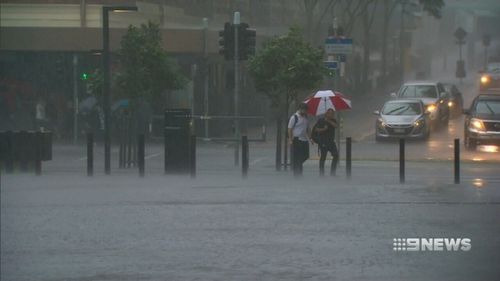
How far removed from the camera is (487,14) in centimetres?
1030

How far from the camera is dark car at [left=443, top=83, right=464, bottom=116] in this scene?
32656mm

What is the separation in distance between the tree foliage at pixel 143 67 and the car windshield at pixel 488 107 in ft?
23.1

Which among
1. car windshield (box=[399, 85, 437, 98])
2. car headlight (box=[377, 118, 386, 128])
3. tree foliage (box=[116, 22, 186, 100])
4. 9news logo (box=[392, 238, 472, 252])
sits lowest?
9news logo (box=[392, 238, 472, 252])

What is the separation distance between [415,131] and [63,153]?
34.3 ft

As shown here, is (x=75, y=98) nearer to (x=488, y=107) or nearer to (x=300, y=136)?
(x=300, y=136)

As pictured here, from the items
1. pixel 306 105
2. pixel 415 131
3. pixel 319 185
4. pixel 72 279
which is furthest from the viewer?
pixel 415 131

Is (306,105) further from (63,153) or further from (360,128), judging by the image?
(360,128)

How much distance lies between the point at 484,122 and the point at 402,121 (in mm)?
9275

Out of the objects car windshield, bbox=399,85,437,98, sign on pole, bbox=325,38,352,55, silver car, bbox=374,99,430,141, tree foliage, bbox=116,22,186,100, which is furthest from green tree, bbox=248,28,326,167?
car windshield, bbox=399,85,437,98

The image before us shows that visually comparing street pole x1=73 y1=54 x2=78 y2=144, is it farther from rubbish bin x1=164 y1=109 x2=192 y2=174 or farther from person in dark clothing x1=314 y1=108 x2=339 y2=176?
person in dark clothing x1=314 y1=108 x2=339 y2=176

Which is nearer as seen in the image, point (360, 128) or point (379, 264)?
point (379, 264)

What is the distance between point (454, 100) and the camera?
112ft

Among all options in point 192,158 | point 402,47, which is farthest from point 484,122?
Result: point 402,47

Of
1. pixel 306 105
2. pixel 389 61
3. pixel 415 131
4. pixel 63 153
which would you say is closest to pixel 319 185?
pixel 306 105
